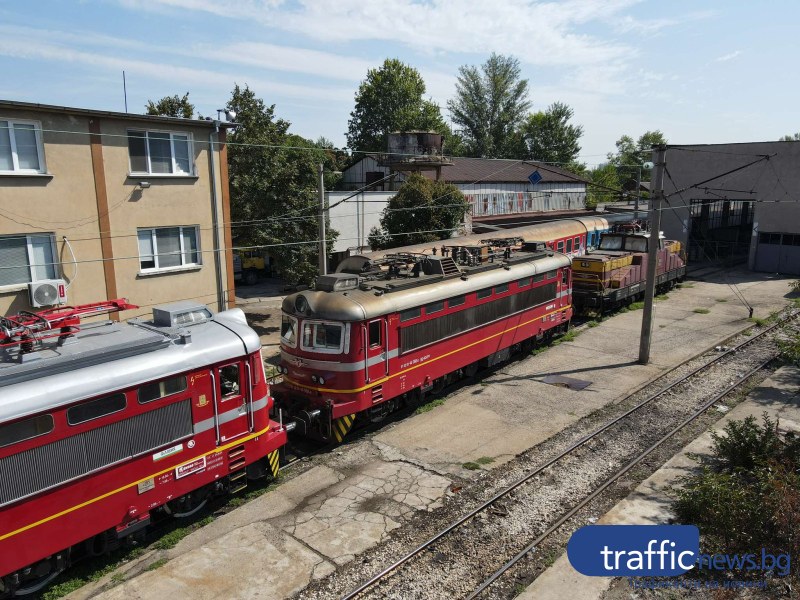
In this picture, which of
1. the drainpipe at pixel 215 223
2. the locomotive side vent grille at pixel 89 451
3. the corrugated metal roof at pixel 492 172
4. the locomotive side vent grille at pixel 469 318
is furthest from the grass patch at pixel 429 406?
the corrugated metal roof at pixel 492 172

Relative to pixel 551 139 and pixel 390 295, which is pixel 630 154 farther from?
pixel 390 295

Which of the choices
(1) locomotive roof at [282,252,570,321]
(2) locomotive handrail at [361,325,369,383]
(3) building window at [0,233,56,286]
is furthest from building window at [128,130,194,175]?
(2) locomotive handrail at [361,325,369,383]

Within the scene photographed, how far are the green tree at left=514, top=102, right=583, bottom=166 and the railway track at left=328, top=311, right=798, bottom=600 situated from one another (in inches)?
2376

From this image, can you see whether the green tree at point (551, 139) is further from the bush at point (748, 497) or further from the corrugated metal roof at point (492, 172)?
the bush at point (748, 497)

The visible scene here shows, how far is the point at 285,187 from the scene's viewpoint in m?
23.5

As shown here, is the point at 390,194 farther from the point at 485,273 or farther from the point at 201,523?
the point at 201,523

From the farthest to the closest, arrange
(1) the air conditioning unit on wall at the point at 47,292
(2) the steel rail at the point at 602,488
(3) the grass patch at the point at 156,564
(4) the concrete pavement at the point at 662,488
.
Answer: (1) the air conditioning unit on wall at the point at 47,292, (3) the grass patch at the point at 156,564, (2) the steel rail at the point at 602,488, (4) the concrete pavement at the point at 662,488

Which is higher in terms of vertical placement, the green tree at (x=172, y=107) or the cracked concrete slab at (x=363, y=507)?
the green tree at (x=172, y=107)

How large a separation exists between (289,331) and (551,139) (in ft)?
219

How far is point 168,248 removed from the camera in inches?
736

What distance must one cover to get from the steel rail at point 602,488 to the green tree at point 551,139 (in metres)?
60.0

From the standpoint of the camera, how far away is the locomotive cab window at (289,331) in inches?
532

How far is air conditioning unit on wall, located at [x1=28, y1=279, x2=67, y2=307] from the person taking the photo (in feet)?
50.1

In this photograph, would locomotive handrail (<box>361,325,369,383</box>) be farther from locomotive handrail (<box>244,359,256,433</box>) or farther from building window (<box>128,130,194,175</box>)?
building window (<box>128,130,194,175</box>)
